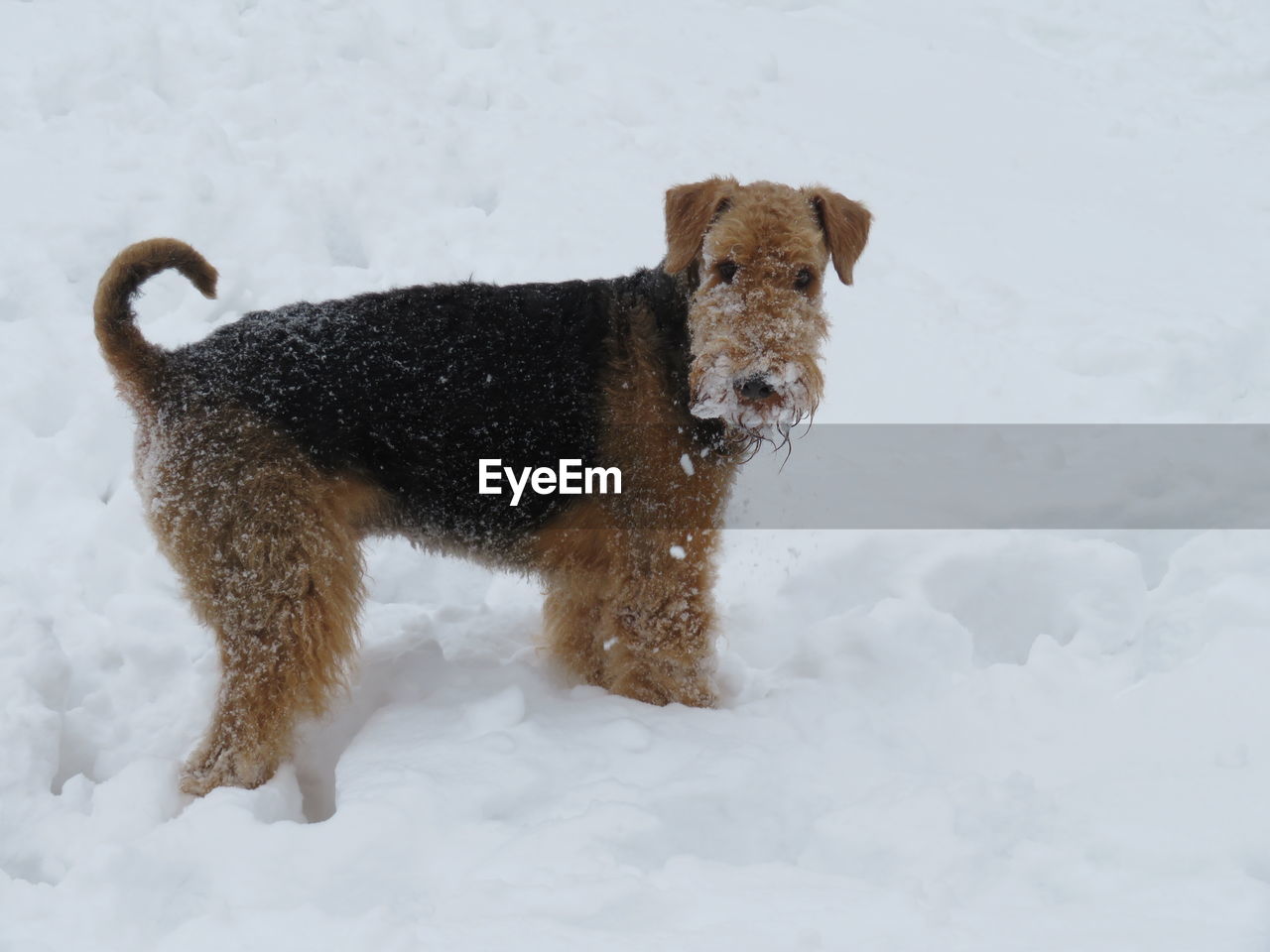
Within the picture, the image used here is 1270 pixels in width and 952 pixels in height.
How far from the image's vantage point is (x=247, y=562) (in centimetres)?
303

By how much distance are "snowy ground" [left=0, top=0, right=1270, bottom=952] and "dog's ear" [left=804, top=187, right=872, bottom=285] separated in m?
1.42

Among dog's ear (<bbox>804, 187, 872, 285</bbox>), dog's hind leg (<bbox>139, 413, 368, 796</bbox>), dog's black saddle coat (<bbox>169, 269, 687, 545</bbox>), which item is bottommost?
dog's hind leg (<bbox>139, 413, 368, 796</bbox>)

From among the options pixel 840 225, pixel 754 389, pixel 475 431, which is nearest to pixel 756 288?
pixel 754 389

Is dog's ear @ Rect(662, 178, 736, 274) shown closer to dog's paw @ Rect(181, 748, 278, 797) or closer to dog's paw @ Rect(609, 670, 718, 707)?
dog's paw @ Rect(609, 670, 718, 707)

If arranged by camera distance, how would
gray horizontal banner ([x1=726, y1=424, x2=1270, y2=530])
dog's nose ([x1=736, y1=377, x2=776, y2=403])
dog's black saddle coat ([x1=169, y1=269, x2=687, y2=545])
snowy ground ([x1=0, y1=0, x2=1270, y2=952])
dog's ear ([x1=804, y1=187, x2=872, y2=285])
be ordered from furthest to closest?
gray horizontal banner ([x1=726, y1=424, x2=1270, y2=530]) → dog's ear ([x1=804, y1=187, x2=872, y2=285]) → dog's black saddle coat ([x1=169, y1=269, x2=687, y2=545]) → dog's nose ([x1=736, y1=377, x2=776, y2=403]) → snowy ground ([x1=0, y1=0, x2=1270, y2=952])

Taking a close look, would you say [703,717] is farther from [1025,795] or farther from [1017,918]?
[1017,918]

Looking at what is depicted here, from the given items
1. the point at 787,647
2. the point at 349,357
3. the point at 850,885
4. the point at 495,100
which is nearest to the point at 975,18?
the point at 495,100

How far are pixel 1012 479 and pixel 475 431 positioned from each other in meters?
3.10

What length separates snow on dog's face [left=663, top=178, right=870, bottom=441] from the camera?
3.01m

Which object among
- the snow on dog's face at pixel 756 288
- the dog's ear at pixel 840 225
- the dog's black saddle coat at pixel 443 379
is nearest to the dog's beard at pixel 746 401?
the snow on dog's face at pixel 756 288

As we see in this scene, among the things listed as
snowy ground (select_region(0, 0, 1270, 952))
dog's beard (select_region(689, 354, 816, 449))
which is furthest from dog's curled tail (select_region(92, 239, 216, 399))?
dog's beard (select_region(689, 354, 816, 449))

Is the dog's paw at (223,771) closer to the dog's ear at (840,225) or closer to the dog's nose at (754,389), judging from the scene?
the dog's nose at (754,389)

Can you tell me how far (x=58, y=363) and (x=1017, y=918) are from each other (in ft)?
16.8

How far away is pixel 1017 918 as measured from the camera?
223cm
